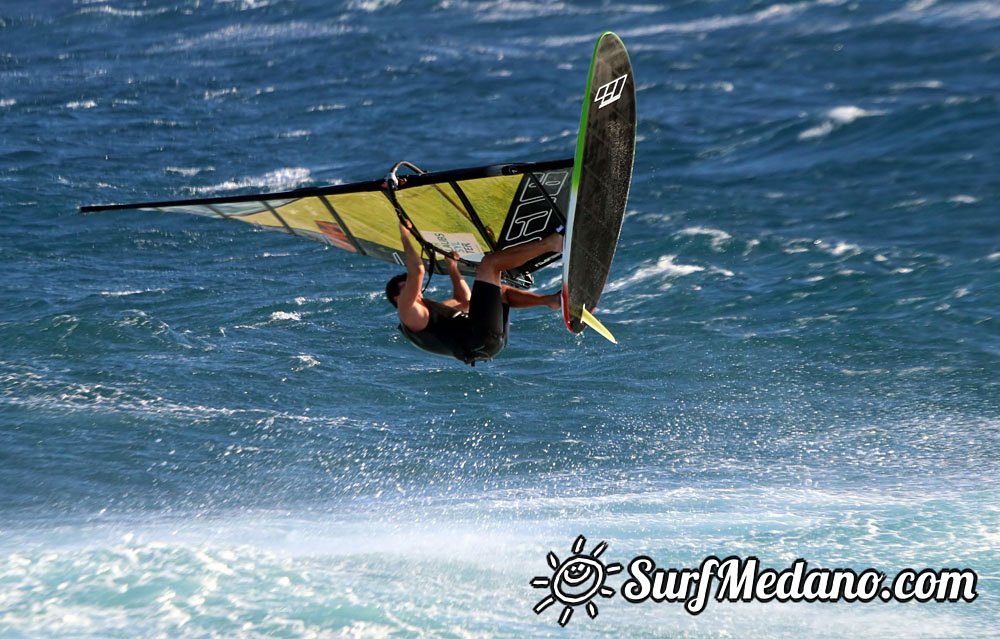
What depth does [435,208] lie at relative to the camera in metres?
7.81

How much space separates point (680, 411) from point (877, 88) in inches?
581

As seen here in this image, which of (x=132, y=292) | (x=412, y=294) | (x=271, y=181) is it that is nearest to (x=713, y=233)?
(x=271, y=181)

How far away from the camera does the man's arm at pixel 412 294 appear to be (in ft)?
24.4

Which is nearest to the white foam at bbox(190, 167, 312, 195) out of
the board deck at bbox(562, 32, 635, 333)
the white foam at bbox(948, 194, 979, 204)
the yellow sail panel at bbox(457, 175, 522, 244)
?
the white foam at bbox(948, 194, 979, 204)

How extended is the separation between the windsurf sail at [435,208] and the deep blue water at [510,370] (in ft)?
10.0

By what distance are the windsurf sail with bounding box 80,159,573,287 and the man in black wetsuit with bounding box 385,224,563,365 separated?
0.36m

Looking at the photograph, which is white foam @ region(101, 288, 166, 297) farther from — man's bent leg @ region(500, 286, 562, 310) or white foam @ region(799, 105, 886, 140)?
white foam @ region(799, 105, 886, 140)

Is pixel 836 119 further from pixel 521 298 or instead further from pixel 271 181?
pixel 521 298

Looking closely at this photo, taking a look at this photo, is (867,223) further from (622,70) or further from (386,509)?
(622,70)

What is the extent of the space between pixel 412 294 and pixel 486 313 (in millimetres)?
535

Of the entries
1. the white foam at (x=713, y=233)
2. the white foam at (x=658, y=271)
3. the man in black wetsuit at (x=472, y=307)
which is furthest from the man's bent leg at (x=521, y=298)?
the white foam at (x=713, y=233)

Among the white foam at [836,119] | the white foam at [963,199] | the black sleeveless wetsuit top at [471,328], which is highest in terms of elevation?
the black sleeveless wetsuit top at [471,328]

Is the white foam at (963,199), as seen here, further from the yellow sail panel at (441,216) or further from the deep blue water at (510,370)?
the yellow sail panel at (441,216)

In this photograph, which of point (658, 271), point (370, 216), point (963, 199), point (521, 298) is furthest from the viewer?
point (963, 199)
